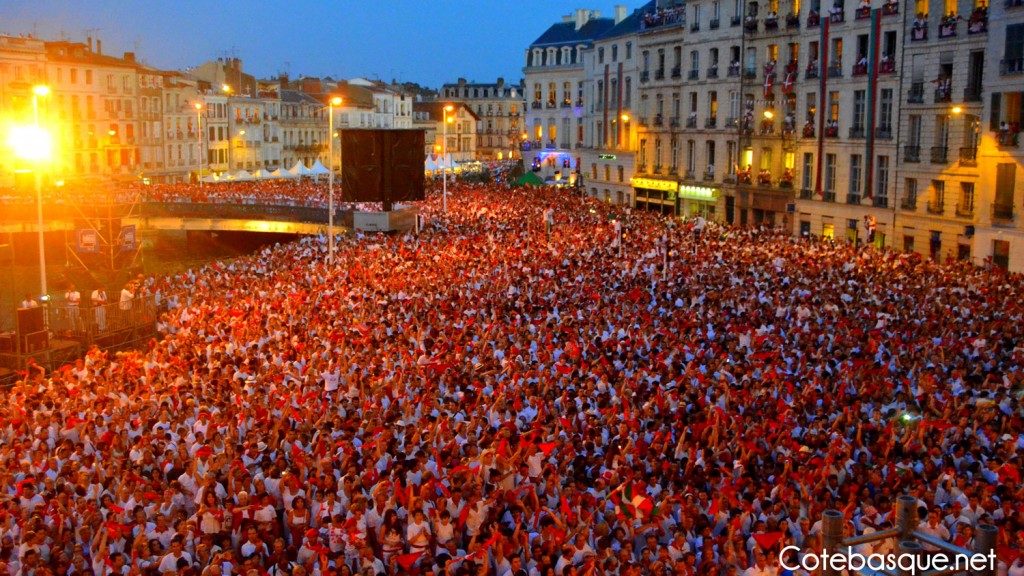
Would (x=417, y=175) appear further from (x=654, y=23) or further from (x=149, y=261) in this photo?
(x=654, y=23)

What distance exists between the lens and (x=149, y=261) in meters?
56.8

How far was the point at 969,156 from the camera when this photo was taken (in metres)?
38.1

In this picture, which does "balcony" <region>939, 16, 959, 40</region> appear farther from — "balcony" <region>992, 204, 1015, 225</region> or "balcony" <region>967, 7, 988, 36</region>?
"balcony" <region>992, 204, 1015, 225</region>

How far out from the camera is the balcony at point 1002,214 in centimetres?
3551

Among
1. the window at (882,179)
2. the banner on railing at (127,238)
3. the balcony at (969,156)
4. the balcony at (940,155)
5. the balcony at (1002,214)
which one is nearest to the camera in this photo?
the balcony at (1002,214)

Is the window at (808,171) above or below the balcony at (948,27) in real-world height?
below

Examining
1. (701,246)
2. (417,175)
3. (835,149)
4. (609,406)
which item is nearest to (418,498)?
(609,406)

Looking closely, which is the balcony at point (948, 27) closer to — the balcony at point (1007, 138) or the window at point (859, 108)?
the balcony at point (1007, 138)

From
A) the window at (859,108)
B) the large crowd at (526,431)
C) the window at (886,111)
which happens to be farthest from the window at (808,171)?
the large crowd at (526,431)

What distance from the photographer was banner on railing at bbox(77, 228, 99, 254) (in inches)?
1511

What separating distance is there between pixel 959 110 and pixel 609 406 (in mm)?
27457

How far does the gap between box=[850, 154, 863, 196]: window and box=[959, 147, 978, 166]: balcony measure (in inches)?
257

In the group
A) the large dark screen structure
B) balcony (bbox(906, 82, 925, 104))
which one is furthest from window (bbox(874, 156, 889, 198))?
the large dark screen structure

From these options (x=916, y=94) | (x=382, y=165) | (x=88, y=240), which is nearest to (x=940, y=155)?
(x=916, y=94)
